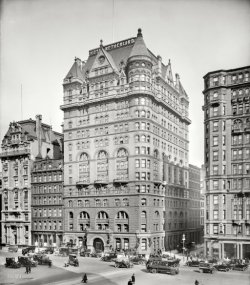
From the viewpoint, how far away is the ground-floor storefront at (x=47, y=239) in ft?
301

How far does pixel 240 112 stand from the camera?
248 ft

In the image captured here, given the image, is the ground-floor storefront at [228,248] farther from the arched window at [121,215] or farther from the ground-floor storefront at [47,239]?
the ground-floor storefront at [47,239]

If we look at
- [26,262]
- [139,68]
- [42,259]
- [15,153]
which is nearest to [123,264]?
[42,259]

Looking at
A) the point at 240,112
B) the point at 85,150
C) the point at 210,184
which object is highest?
the point at 240,112

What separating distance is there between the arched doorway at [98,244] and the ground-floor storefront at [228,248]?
22.9 m

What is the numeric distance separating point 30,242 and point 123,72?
45.9 metres

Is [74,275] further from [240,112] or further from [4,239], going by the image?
[4,239]

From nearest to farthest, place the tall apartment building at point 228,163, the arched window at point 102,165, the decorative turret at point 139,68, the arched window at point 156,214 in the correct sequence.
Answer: the tall apartment building at point 228,163 < the decorative turret at point 139,68 < the arched window at point 156,214 < the arched window at point 102,165

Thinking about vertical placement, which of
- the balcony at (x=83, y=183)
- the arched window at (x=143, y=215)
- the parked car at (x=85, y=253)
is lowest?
the parked car at (x=85, y=253)

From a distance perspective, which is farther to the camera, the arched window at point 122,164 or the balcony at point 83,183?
the balcony at point 83,183

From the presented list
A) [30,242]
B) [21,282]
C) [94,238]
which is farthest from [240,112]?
[30,242]

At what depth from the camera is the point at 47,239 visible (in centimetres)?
9388

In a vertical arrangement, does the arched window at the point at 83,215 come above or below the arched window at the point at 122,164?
below

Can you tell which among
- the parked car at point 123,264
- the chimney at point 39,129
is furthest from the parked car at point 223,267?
the chimney at point 39,129
